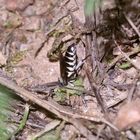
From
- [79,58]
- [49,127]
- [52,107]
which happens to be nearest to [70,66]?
[79,58]

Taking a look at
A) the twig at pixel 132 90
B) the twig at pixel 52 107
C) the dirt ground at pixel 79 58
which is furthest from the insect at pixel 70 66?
the twig at pixel 132 90

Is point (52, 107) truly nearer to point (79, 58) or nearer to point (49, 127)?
point (49, 127)

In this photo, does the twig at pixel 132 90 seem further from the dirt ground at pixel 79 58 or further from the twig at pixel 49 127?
the twig at pixel 49 127

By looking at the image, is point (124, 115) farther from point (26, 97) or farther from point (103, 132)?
point (26, 97)

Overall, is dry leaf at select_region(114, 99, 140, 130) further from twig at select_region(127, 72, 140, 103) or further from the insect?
the insect

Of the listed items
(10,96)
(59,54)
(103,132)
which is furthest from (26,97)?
(103,132)

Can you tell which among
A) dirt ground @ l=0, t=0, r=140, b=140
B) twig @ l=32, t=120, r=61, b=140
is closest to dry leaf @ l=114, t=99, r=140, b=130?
dirt ground @ l=0, t=0, r=140, b=140
